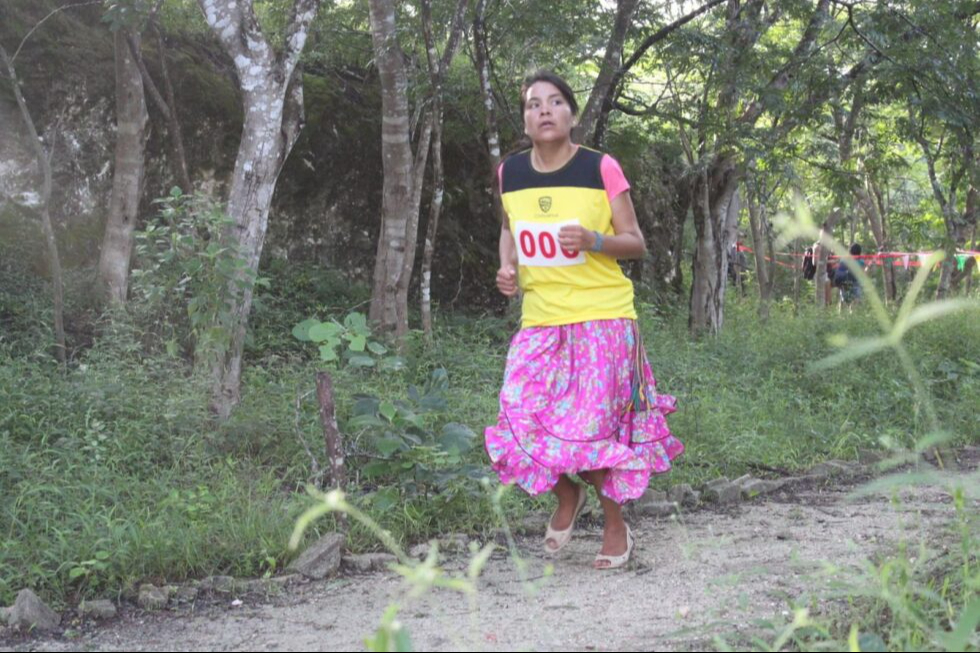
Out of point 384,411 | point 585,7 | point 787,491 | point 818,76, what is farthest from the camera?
point 818,76

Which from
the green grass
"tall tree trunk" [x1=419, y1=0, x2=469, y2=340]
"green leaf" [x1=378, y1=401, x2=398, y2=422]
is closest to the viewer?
the green grass

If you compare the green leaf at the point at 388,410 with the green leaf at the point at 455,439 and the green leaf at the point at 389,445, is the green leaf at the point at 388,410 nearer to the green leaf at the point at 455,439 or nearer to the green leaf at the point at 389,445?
the green leaf at the point at 389,445

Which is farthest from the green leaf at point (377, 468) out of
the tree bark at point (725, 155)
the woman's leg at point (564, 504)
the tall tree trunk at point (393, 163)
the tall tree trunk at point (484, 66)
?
the tree bark at point (725, 155)

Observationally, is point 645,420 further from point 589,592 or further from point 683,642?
point 683,642

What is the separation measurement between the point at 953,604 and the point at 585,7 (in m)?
7.51

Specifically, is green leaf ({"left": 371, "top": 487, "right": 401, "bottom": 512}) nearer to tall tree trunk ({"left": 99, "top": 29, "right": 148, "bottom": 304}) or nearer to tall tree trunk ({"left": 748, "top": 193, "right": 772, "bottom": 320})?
tall tree trunk ({"left": 99, "top": 29, "right": 148, "bottom": 304})

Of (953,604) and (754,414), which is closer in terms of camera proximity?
(953,604)

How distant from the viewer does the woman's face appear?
14.4ft

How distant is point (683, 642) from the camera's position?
10.2ft

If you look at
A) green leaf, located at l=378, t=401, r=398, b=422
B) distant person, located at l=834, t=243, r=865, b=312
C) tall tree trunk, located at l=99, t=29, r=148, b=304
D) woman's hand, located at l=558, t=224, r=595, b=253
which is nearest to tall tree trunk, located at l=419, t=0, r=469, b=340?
tall tree trunk, located at l=99, t=29, r=148, b=304

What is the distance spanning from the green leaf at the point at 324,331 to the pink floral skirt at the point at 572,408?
0.83m

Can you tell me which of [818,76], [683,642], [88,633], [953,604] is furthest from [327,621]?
[818,76]

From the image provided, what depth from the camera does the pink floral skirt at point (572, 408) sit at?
4375 mm

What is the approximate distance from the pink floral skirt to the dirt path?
15.6 inches
